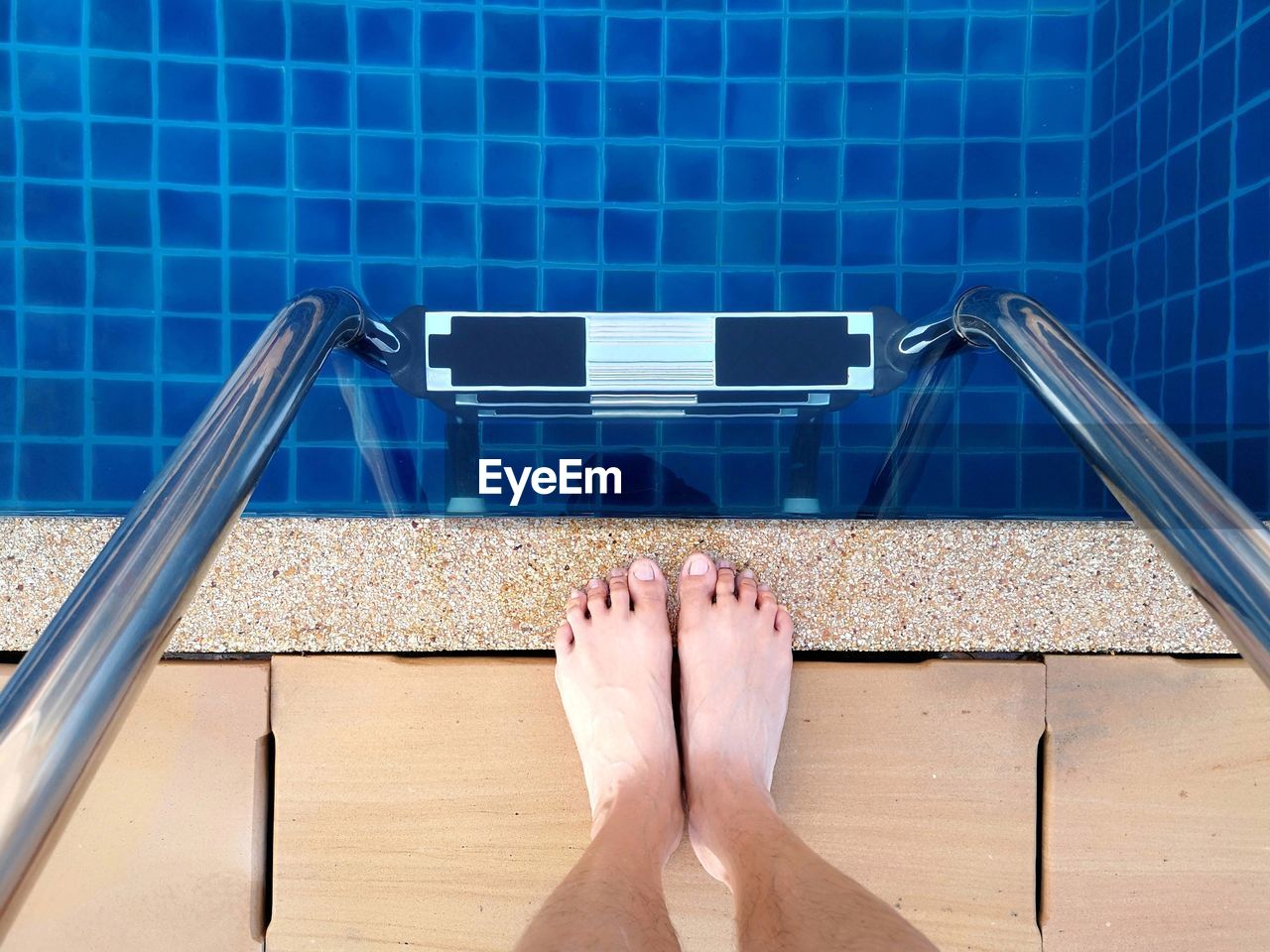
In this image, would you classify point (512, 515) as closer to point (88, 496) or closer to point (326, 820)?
point (326, 820)

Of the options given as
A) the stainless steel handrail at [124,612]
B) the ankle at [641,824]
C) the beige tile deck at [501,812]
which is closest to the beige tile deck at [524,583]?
the beige tile deck at [501,812]

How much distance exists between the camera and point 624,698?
98cm

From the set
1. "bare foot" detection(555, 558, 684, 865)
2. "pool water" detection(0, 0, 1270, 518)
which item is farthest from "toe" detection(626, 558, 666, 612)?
"pool water" detection(0, 0, 1270, 518)

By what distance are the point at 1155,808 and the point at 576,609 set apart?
77 centimetres

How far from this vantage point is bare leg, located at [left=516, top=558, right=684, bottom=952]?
85cm

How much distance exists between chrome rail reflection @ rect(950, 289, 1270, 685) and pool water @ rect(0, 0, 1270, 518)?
1.25ft

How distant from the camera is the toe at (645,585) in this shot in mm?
1005

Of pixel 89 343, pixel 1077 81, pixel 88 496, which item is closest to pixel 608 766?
pixel 88 496

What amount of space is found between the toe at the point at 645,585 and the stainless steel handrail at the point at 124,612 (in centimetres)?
49

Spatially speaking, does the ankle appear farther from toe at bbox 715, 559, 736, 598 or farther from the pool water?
the pool water

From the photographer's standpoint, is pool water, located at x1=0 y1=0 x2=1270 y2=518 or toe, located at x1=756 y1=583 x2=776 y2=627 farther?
pool water, located at x1=0 y1=0 x2=1270 y2=518

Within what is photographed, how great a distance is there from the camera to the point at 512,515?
1021 millimetres

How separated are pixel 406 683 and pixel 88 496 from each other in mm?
548

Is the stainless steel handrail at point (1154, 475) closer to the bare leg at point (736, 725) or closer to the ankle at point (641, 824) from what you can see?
the bare leg at point (736, 725)
